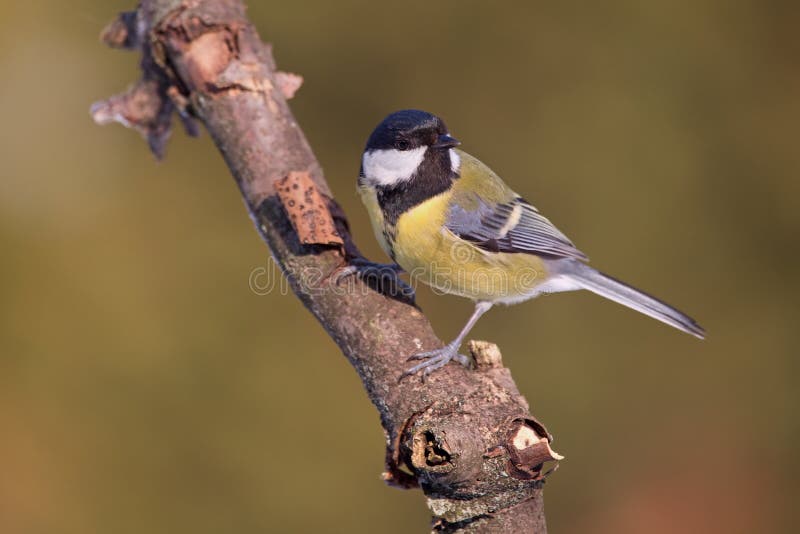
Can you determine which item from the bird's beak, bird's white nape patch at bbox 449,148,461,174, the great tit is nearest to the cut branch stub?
the great tit

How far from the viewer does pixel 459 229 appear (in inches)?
84.4

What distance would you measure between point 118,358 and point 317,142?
1.07m

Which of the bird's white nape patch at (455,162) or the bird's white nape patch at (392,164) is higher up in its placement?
the bird's white nape patch at (392,164)

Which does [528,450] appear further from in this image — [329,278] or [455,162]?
[455,162]

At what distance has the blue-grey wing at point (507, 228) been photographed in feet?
7.11

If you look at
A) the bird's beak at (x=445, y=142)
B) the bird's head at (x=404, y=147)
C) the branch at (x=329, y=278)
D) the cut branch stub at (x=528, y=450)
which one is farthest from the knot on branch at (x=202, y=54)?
the cut branch stub at (x=528, y=450)

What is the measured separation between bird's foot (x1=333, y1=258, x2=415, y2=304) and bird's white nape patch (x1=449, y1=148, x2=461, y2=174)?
43cm

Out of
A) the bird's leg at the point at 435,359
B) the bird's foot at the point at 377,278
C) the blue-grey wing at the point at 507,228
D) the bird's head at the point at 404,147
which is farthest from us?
the blue-grey wing at the point at 507,228

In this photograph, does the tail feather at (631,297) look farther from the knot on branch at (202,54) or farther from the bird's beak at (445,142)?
the knot on branch at (202,54)

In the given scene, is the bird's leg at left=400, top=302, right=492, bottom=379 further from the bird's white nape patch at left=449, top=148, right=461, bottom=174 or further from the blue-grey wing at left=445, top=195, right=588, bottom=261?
the bird's white nape patch at left=449, top=148, right=461, bottom=174

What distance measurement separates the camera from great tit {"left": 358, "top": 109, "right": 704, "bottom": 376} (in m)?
2.08

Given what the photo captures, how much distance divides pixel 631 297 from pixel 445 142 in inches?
28.2

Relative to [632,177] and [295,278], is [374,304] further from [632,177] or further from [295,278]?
[632,177]

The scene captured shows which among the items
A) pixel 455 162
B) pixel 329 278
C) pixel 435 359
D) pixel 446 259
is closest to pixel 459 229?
pixel 446 259
